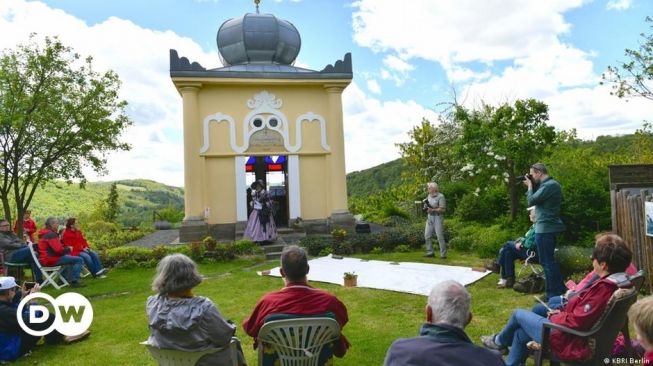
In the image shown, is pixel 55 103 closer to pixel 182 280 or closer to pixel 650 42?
pixel 182 280

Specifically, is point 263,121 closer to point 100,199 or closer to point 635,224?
point 635,224

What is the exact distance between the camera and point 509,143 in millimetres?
11508

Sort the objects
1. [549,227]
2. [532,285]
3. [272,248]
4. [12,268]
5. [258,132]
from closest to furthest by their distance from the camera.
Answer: [549,227], [532,285], [12,268], [272,248], [258,132]

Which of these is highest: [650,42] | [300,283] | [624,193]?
[650,42]

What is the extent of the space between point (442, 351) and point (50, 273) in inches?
324

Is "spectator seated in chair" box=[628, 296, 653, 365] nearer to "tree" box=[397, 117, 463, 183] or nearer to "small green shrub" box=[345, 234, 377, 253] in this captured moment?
"small green shrub" box=[345, 234, 377, 253]

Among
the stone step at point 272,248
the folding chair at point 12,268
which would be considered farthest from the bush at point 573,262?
the folding chair at point 12,268

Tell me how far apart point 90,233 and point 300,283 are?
1863 centimetres

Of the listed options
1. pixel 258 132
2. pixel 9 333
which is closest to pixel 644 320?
pixel 9 333

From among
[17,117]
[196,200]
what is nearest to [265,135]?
[196,200]

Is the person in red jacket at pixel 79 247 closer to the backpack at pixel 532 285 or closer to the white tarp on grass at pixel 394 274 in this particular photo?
the white tarp on grass at pixel 394 274

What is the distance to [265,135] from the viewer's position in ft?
44.9

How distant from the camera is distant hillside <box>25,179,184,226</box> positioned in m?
29.3

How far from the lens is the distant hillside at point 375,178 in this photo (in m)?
39.2
